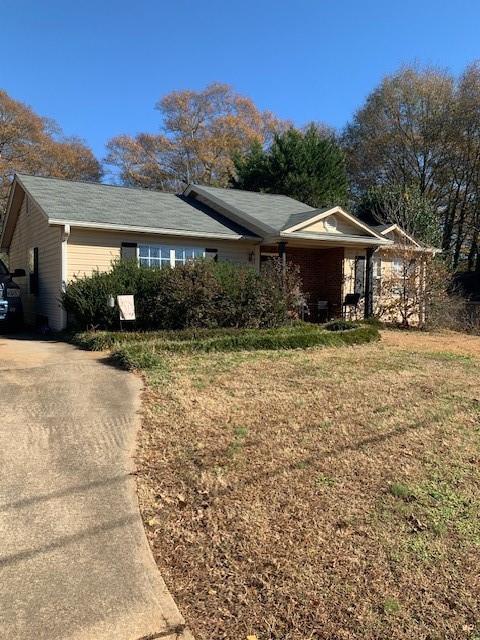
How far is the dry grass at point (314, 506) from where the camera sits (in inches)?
111

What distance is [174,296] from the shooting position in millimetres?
10422

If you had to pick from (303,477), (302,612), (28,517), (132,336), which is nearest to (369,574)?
(302,612)

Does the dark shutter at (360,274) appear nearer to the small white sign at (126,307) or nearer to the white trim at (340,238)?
the white trim at (340,238)

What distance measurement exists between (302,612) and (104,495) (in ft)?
5.90

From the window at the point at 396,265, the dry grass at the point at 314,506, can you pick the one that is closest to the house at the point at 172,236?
the window at the point at 396,265

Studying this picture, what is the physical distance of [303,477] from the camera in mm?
4297

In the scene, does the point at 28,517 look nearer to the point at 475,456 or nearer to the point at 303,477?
the point at 303,477

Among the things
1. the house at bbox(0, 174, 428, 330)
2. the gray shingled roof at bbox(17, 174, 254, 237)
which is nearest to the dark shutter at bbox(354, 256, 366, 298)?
the house at bbox(0, 174, 428, 330)

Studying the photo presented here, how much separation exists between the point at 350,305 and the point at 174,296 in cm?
847

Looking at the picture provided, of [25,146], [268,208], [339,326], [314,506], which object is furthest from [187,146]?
[314,506]

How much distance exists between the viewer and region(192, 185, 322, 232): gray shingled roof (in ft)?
Answer: 49.8

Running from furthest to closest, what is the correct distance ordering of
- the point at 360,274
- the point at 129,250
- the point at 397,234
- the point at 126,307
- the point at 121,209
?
the point at 397,234
the point at 360,274
the point at 121,209
the point at 129,250
the point at 126,307

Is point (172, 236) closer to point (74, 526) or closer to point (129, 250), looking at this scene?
point (129, 250)

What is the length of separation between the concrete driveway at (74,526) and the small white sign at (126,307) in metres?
3.74
